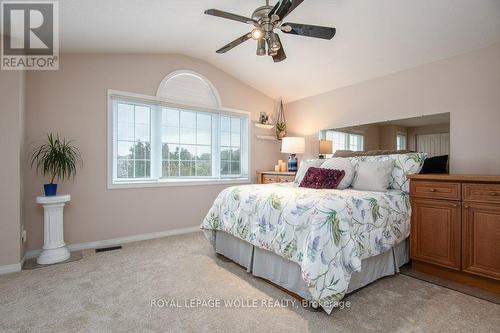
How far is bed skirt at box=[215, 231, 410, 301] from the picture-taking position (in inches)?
79.4

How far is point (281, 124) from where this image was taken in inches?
198

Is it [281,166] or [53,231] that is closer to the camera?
[53,231]

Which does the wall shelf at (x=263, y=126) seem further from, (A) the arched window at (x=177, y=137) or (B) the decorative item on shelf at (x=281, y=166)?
(B) the decorative item on shelf at (x=281, y=166)

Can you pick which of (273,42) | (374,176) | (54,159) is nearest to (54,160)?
(54,159)

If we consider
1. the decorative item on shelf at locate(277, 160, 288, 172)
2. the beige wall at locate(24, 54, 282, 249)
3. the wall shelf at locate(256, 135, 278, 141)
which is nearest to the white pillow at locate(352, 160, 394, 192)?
the decorative item on shelf at locate(277, 160, 288, 172)

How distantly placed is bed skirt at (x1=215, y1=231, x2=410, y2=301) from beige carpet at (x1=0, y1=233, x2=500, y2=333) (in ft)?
0.26

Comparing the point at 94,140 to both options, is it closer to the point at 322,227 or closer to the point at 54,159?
the point at 54,159

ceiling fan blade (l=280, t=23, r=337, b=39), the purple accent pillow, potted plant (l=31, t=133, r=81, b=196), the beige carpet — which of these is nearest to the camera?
the beige carpet

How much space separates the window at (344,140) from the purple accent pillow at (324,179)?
106 centimetres

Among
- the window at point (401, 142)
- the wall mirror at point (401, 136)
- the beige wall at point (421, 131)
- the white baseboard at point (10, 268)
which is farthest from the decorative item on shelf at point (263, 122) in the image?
the white baseboard at point (10, 268)

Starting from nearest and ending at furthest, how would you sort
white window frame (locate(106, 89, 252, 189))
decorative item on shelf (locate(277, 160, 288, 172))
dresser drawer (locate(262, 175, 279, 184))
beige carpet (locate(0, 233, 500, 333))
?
beige carpet (locate(0, 233, 500, 333))
white window frame (locate(106, 89, 252, 189))
dresser drawer (locate(262, 175, 279, 184))
decorative item on shelf (locate(277, 160, 288, 172))

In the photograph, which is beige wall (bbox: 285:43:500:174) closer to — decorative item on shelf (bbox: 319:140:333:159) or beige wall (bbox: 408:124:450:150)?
beige wall (bbox: 408:124:450:150)

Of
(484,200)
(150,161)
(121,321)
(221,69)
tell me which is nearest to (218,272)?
(121,321)

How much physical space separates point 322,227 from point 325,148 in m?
2.72
